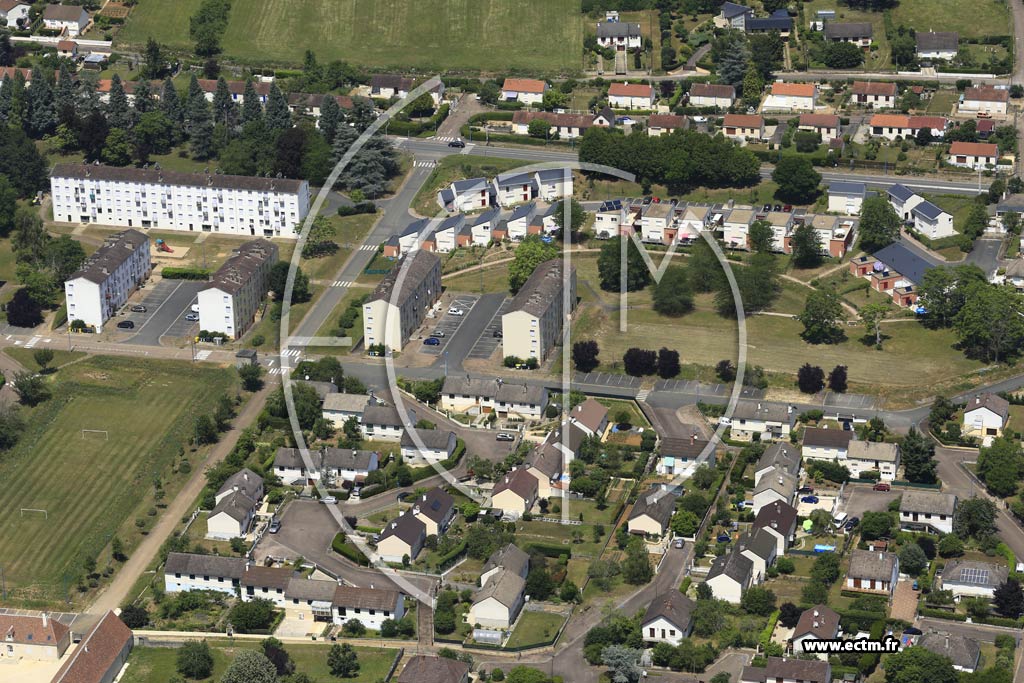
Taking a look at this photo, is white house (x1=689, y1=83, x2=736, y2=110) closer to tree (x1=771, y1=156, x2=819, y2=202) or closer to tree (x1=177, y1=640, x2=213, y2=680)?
tree (x1=771, y1=156, x2=819, y2=202)

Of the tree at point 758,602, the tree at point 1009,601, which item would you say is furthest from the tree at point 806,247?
the tree at point 1009,601

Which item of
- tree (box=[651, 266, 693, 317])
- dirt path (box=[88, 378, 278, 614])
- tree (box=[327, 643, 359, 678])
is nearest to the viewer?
tree (box=[327, 643, 359, 678])

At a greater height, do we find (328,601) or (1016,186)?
(1016,186)

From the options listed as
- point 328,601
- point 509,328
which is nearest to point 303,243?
point 509,328

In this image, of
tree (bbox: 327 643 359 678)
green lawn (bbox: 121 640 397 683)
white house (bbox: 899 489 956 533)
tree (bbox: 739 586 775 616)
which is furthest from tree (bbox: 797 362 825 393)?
tree (bbox: 327 643 359 678)

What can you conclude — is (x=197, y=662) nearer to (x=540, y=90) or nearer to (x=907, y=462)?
(x=907, y=462)
